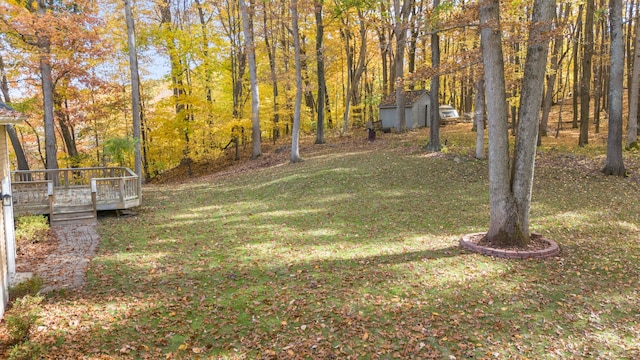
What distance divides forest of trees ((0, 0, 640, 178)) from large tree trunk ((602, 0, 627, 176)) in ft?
0.23

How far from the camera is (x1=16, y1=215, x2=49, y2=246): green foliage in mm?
10039

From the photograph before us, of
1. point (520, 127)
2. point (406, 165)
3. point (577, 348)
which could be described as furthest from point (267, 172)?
point (577, 348)

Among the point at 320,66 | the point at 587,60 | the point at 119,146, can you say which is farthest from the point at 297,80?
the point at 587,60

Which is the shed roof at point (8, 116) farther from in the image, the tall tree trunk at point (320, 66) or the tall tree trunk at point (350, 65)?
the tall tree trunk at point (350, 65)

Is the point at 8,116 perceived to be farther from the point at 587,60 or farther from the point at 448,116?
the point at 448,116

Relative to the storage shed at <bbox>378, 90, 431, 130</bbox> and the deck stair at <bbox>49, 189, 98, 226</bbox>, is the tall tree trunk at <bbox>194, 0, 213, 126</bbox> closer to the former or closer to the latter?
the storage shed at <bbox>378, 90, 431, 130</bbox>

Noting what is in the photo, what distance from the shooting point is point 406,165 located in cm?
1605

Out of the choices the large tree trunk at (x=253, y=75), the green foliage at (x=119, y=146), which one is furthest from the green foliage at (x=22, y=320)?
the large tree trunk at (x=253, y=75)

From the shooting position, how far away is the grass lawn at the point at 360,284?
16.8 ft

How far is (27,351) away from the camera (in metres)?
4.89

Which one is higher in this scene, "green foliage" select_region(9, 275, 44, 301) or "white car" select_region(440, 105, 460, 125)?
"white car" select_region(440, 105, 460, 125)

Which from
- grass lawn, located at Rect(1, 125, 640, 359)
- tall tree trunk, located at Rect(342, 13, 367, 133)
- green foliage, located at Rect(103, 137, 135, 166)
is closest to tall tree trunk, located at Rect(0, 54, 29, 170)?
green foliage, located at Rect(103, 137, 135, 166)

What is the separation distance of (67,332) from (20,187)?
29.0 feet

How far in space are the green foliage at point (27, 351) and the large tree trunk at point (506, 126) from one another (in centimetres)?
763
